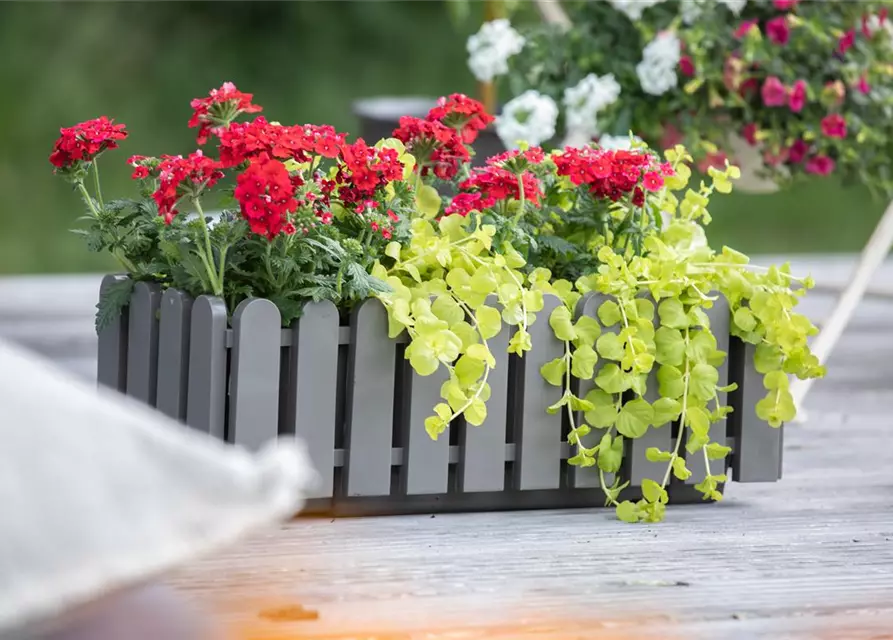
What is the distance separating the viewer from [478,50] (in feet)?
10.7

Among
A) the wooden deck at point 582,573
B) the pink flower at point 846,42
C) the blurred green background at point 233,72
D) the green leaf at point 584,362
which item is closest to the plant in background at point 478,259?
the green leaf at point 584,362

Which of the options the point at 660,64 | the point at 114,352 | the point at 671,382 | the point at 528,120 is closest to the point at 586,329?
the point at 671,382

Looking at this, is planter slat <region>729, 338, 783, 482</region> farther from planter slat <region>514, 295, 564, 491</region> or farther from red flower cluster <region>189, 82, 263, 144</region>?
red flower cluster <region>189, 82, 263, 144</region>

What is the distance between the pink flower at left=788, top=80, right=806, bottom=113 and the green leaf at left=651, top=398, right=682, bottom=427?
3.87 feet

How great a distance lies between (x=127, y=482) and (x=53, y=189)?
7.80 m

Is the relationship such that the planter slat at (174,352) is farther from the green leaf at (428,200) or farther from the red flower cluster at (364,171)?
the green leaf at (428,200)

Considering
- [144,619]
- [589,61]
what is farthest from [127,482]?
[589,61]

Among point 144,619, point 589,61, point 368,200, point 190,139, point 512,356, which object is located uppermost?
point 190,139

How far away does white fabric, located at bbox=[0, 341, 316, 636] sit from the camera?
65cm

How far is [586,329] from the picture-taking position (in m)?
1.94

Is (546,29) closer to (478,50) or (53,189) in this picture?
(478,50)

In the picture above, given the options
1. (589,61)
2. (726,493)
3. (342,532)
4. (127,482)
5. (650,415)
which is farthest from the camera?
(589,61)

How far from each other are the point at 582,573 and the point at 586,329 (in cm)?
40

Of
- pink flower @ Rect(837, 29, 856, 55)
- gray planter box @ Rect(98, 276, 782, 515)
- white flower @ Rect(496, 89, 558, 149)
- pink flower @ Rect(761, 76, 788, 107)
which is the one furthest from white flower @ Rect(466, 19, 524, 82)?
gray planter box @ Rect(98, 276, 782, 515)
